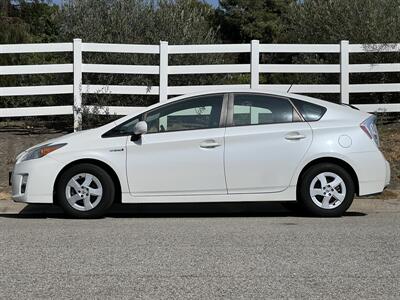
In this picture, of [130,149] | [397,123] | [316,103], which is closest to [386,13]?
[397,123]

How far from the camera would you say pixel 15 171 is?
327 inches

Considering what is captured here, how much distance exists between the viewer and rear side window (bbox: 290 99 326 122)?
8289 mm

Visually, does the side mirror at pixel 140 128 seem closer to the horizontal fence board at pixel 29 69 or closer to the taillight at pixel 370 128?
the taillight at pixel 370 128

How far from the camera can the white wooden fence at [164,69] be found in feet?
42.9

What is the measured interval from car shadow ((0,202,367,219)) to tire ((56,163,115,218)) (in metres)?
0.48

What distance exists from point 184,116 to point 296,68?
591 cm

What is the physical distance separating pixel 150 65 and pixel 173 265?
28.9ft

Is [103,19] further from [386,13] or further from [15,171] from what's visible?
[15,171]

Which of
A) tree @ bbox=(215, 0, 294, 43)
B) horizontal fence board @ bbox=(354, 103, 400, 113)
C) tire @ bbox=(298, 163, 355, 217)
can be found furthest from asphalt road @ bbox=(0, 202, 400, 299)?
tree @ bbox=(215, 0, 294, 43)

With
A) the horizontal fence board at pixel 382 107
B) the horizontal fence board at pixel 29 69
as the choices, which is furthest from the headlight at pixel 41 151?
the horizontal fence board at pixel 382 107

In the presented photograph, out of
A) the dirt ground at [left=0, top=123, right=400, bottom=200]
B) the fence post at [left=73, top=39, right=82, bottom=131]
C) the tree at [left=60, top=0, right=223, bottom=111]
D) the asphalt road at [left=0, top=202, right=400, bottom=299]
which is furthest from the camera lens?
the tree at [left=60, top=0, right=223, bottom=111]

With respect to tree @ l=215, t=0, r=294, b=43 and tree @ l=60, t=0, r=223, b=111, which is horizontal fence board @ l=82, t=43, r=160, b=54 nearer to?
tree @ l=60, t=0, r=223, b=111

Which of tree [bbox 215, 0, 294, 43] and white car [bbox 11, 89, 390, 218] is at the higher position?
tree [bbox 215, 0, 294, 43]

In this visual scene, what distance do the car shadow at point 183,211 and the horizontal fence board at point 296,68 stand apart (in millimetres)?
4753
